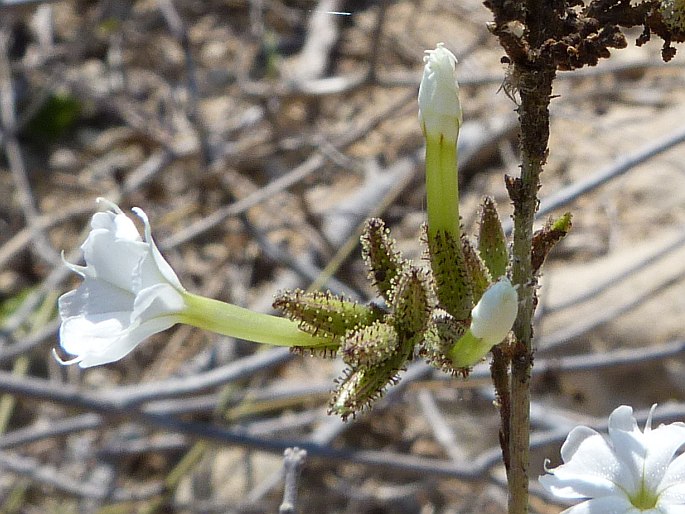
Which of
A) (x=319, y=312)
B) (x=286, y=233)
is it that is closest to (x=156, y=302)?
(x=319, y=312)

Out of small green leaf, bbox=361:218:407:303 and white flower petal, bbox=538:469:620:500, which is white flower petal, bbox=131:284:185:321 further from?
white flower petal, bbox=538:469:620:500

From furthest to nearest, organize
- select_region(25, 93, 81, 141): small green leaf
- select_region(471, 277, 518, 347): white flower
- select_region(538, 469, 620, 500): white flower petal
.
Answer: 1. select_region(25, 93, 81, 141): small green leaf
2. select_region(538, 469, 620, 500): white flower petal
3. select_region(471, 277, 518, 347): white flower

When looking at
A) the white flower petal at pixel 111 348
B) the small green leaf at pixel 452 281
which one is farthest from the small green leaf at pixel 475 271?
the white flower petal at pixel 111 348

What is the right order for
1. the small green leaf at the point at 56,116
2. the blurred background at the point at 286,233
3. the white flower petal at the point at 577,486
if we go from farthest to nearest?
the small green leaf at the point at 56,116, the blurred background at the point at 286,233, the white flower petal at the point at 577,486

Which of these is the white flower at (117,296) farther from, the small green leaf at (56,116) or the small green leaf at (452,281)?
the small green leaf at (56,116)

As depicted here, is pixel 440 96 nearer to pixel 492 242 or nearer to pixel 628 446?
pixel 492 242

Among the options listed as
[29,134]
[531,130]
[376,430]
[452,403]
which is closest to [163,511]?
[376,430]

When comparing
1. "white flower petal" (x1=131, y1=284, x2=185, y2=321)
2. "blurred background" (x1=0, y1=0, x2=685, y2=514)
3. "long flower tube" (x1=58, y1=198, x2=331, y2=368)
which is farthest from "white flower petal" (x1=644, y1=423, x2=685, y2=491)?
"blurred background" (x1=0, y1=0, x2=685, y2=514)

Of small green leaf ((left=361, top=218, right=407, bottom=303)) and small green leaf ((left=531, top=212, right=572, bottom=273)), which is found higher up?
small green leaf ((left=361, top=218, right=407, bottom=303))
